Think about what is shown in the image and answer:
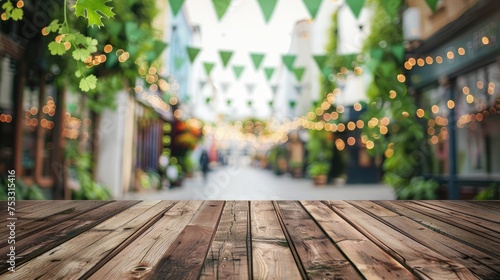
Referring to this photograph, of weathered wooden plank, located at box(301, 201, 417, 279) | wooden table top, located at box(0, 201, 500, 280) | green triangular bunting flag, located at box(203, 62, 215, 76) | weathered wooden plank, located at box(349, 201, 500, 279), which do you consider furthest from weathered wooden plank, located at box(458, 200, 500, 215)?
green triangular bunting flag, located at box(203, 62, 215, 76)

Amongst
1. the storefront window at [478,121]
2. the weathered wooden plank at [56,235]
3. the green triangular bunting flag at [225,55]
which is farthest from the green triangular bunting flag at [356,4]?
the storefront window at [478,121]

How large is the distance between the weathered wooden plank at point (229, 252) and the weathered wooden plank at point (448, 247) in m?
0.80

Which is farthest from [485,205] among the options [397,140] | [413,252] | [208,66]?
[397,140]

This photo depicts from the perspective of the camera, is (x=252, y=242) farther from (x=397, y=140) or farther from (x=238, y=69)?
(x=397, y=140)

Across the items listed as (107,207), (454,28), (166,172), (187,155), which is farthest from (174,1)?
(187,155)

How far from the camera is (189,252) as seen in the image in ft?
4.51

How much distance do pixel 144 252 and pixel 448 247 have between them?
4.22ft

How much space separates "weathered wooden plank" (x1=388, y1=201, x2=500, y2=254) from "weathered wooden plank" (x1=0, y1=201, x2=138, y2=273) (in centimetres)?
183

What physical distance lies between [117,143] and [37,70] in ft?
9.63

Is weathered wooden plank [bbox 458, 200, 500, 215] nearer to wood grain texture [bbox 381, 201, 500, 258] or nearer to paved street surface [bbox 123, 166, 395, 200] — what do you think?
wood grain texture [bbox 381, 201, 500, 258]

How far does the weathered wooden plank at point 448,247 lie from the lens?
122 centimetres

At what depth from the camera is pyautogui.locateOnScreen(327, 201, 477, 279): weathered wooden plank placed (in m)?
1.18

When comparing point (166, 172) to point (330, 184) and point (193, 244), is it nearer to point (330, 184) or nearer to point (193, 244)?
point (330, 184)

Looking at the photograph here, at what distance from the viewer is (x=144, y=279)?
1097 millimetres
